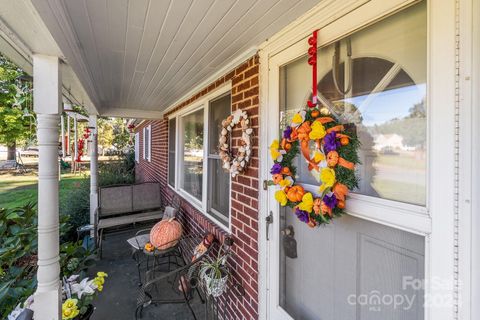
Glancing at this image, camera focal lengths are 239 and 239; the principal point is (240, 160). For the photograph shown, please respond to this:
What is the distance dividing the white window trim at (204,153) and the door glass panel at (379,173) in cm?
114

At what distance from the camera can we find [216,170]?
2877mm

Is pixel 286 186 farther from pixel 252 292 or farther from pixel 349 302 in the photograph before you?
pixel 252 292

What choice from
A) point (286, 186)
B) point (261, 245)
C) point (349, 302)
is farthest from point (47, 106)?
point (349, 302)

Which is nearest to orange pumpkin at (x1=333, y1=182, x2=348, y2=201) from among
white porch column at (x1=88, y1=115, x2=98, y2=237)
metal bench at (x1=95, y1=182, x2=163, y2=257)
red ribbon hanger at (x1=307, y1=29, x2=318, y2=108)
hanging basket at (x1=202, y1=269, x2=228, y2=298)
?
red ribbon hanger at (x1=307, y1=29, x2=318, y2=108)

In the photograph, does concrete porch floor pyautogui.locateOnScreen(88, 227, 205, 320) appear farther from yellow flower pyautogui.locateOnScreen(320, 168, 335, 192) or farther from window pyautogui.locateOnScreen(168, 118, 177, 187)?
yellow flower pyautogui.locateOnScreen(320, 168, 335, 192)

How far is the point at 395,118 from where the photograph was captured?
1044 millimetres

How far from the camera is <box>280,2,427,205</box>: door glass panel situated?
37.8 inches

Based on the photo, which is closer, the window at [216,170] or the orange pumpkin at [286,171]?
the orange pumpkin at [286,171]

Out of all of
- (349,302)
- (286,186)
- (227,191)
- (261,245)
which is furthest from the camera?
(227,191)

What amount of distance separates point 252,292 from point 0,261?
2.00 metres

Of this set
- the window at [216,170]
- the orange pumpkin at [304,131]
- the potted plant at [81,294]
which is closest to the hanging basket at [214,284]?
the window at [216,170]

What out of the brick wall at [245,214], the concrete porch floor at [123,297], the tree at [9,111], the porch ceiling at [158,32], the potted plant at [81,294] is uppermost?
the tree at [9,111]

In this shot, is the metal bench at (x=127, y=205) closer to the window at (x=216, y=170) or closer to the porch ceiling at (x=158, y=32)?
the window at (x=216, y=170)

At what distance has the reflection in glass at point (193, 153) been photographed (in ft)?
11.1
